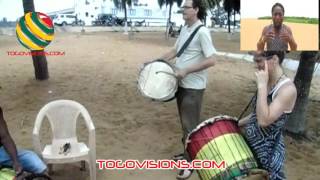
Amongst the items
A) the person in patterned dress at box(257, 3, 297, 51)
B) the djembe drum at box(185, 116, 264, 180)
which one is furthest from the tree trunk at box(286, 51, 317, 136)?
the djembe drum at box(185, 116, 264, 180)

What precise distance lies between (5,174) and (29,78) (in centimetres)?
571

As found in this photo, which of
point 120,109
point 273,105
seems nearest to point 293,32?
point 273,105

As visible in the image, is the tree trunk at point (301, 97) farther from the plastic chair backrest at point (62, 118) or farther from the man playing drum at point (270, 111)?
the man playing drum at point (270, 111)

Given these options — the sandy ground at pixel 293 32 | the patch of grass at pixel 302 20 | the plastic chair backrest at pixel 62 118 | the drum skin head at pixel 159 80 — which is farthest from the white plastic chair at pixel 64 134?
the patch of grass at pixel 302 20

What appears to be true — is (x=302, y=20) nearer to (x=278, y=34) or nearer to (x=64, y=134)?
(x=278, y=34)

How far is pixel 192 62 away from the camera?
4184 mm

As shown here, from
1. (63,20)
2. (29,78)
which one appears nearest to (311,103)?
(29,78)

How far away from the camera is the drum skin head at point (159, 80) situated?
4.09 meters

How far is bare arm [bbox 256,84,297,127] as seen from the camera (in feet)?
8.71

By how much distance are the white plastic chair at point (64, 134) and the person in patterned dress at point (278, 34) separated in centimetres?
180

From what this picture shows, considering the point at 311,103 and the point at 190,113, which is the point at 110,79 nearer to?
the point at 311,103

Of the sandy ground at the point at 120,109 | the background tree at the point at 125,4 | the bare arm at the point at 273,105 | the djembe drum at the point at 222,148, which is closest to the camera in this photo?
the bare arm at the point at 273,105

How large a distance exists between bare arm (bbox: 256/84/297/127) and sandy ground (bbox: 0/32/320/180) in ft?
6.78

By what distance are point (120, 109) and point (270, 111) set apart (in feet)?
14.7
